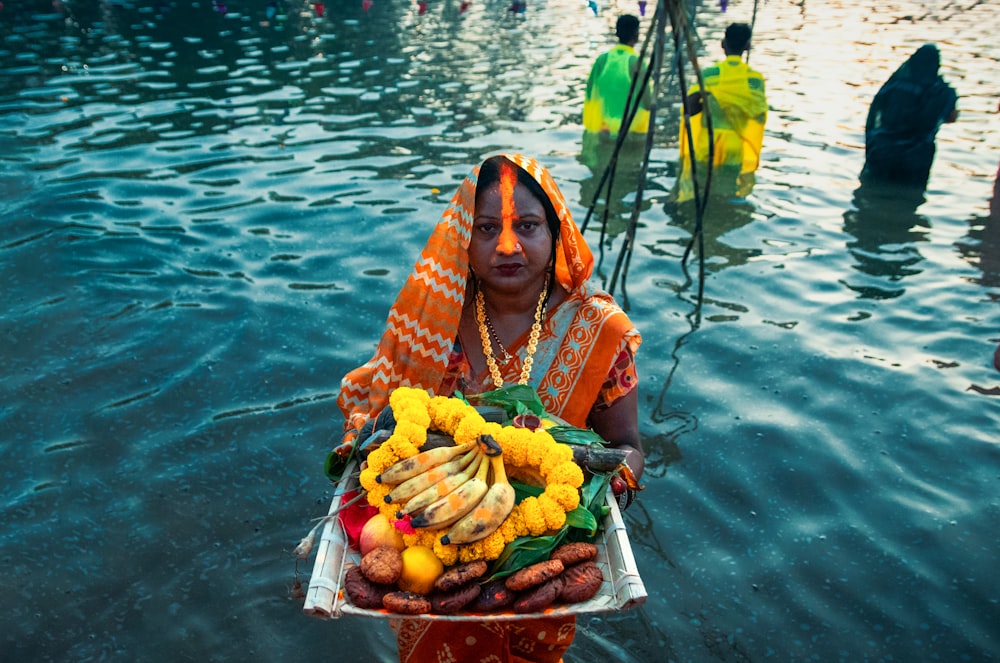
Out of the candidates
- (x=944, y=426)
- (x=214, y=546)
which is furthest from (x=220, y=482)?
(x=944, y=426)

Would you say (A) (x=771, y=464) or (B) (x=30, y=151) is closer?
(A) (x=771, y=464)

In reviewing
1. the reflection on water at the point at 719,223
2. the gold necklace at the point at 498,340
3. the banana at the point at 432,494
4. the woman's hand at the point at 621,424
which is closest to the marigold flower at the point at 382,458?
the banana at the point at 432,494

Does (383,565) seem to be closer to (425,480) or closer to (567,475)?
(425,480)

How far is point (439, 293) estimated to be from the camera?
2.80 metres

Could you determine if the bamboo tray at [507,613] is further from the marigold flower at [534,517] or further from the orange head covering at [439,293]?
the orange head covering at [439,293]

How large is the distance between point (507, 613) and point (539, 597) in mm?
113

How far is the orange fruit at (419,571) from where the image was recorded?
7.05 feet

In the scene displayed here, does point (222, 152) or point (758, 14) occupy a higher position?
point (758, 14)

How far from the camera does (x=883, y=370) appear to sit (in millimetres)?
5930

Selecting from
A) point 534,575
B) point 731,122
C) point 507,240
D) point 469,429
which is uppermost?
point 507,240

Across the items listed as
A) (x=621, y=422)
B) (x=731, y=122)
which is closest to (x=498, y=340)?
(x=621, y=422)

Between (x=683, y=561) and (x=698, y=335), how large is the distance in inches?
101

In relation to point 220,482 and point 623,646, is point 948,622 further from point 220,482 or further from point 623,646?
point 220,482

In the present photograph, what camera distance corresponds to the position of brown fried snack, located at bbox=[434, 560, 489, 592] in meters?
2.12
